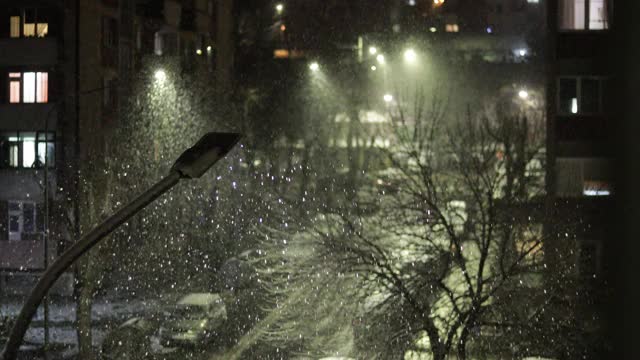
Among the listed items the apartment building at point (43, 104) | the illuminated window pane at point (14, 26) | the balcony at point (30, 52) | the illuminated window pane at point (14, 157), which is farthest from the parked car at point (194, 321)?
the illuminated window pane at point (14, 26)

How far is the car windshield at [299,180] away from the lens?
8.22 meters

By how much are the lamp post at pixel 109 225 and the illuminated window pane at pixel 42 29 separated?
47.0ft

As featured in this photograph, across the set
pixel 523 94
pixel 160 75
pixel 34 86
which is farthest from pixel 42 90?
pixel 523 94

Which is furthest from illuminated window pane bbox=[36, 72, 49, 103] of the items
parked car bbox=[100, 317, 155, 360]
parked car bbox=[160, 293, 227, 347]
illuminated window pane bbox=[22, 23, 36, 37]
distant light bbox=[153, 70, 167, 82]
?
parked car bbox=[100, 317, 155, 360]

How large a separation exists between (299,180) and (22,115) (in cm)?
513

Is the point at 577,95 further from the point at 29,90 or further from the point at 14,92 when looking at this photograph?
the point at 14,92

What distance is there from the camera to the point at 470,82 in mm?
17484

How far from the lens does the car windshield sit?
822 cm

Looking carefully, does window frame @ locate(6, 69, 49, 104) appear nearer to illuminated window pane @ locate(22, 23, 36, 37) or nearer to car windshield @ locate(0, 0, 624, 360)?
car windshield @ locate(0, 0, 624, 360)

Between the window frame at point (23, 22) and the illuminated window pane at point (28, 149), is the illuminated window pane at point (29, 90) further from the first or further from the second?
the window frame at point (23, 22)

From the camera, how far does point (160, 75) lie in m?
18.0

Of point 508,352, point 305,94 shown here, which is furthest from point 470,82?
point 508,352

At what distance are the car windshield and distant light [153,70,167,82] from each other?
0.10 m

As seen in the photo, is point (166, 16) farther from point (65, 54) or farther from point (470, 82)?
point (470, 82)
